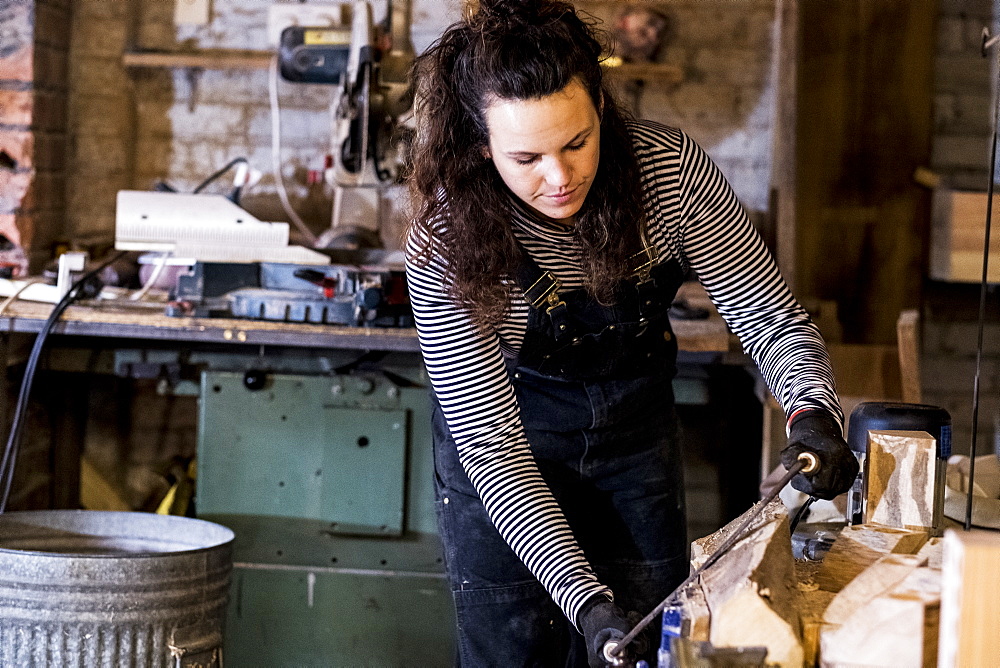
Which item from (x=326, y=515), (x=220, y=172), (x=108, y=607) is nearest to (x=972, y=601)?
(x=108, y=607)

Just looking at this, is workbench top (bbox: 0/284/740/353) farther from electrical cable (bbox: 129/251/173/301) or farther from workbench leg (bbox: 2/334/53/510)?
workbench leg (bbox: 2/334/53/510)

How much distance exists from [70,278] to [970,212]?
8.04 ft

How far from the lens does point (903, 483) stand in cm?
123

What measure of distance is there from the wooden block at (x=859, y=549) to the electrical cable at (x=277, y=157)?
2.36m

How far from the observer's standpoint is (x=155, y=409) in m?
3.33

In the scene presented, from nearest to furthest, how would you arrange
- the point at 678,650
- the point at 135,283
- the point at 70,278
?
the point at 678,650 → the point at 70,278 → the point at 135,283

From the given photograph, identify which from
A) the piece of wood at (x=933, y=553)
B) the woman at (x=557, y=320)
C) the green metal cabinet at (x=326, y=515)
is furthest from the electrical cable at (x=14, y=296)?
the piece of wood at (x=933, y=553)

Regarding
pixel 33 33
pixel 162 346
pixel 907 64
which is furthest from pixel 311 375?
pixel 907 64

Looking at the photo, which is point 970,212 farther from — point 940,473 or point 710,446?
point 940,473

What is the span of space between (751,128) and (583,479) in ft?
6.75

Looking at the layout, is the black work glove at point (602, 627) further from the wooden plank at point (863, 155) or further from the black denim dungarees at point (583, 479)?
the wooden plank at point (863, 155)

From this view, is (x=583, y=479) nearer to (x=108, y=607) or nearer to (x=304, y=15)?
(x=108, y=607)

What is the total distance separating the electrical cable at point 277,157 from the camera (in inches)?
130

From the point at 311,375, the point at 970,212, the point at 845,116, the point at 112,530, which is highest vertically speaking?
the point at 845,116
